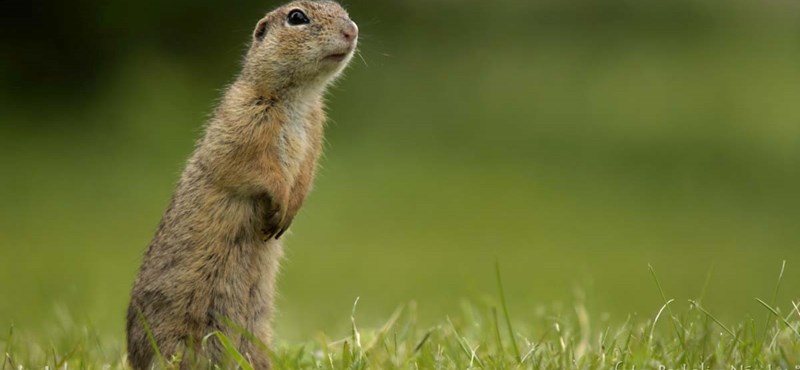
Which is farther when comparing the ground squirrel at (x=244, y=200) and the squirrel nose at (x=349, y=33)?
the squirrel nose at (x=349, y=33)

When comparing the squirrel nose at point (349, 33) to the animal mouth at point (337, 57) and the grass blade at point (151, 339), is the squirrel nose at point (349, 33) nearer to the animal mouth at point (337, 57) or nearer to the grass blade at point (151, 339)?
the animal mouth at point (337, 57)

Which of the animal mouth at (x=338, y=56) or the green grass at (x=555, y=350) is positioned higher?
the animal mouth at (x=338, y=56)

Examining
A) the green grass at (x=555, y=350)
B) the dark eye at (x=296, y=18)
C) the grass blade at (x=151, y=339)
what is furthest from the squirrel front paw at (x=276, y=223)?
the dark eye at (x=296, y=18)

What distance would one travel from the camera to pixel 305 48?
6012mm

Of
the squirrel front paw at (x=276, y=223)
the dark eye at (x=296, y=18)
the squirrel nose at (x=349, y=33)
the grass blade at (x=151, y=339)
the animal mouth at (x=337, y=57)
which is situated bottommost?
the grass blade at (x=151, y=339)

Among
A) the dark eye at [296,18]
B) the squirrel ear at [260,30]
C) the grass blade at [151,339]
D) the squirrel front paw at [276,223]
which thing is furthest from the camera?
the squirrel ear at [260,30]

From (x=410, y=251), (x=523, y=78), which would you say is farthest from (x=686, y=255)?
(x=523, y=78)

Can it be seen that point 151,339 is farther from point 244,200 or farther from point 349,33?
point 349,33

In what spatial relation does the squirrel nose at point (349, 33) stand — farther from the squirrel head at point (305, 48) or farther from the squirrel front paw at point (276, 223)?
the squirrel front paw at point (276, 223)

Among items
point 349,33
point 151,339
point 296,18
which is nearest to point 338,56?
point 349,33

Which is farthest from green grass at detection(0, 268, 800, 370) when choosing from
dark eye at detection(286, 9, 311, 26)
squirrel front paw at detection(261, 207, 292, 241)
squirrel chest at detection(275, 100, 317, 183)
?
dark eye at detection(286, 9, 311, 26)

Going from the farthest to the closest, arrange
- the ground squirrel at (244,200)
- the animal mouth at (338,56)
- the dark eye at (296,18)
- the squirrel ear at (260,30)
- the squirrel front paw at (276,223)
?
1. the squirrel ear at (260,30)
2. the dark eye at (296,18)
3. the animal mouth at (338,56)
4. the squirrel front paw at (276,223)
5. the ground squirrel at (244,200)

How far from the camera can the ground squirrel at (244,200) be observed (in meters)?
5.72

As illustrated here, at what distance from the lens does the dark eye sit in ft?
20.2
